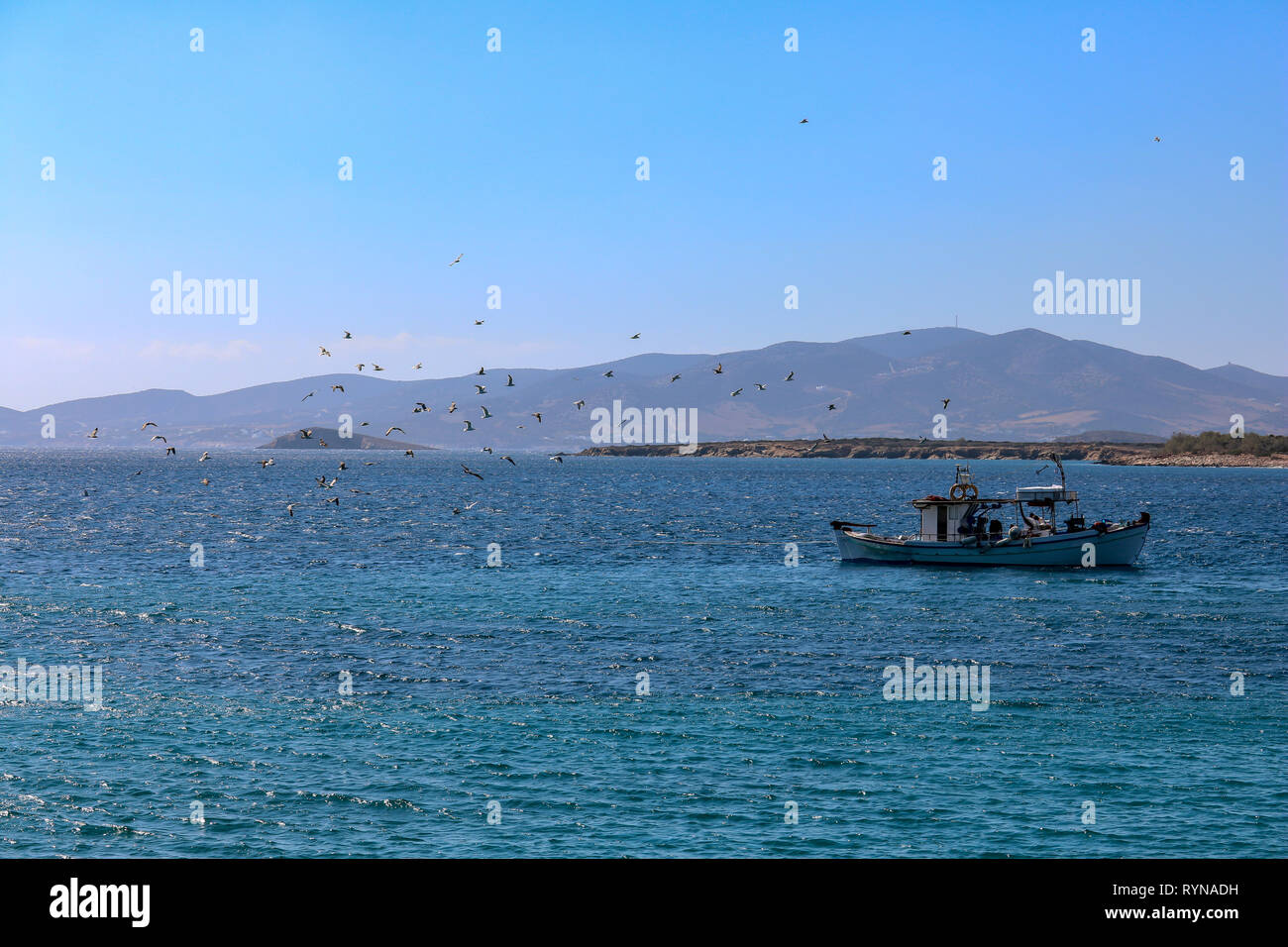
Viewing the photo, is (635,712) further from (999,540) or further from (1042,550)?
(999,540)

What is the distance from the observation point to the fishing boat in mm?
75188

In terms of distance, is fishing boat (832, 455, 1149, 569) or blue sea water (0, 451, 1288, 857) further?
fishing boat (832, 455, 1149, 569)

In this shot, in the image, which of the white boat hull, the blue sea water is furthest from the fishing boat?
the blue sea water

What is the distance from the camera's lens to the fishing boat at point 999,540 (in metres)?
75.2

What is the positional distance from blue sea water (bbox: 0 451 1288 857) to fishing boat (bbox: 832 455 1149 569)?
1.87m

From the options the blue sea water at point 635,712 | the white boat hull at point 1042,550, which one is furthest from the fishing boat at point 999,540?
the blue sea water at point 635,712

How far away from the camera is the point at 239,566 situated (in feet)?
239

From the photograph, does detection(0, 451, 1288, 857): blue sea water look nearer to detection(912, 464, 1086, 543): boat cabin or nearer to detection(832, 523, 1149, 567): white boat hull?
detection(832, 523, 1149, 567): white boat hull

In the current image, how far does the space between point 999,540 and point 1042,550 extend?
317 cm

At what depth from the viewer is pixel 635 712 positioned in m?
33.6

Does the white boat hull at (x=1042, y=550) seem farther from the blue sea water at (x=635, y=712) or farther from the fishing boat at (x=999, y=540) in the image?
the blue sea water at (x=635, y=712)
